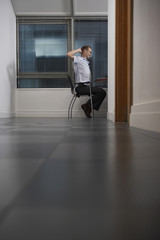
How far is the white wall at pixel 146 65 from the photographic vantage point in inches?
57.4

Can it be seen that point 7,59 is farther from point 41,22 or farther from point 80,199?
point 80,199

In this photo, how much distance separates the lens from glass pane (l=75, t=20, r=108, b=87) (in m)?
5.18

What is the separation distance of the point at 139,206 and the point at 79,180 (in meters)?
0.14

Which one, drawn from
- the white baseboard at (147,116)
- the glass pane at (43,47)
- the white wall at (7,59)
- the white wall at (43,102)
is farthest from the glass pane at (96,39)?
the white baseboard at (147,116)

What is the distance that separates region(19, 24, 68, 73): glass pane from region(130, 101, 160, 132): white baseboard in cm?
356

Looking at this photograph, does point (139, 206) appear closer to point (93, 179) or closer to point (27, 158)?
point (93, 179)

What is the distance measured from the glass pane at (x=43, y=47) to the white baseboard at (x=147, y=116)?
3.56 metres

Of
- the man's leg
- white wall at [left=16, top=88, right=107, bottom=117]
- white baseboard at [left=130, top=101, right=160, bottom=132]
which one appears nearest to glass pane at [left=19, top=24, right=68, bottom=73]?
white wall at [left=16, top=88, right=107, bottom=117]

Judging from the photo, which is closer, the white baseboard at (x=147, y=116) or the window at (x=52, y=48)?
the white baseboard at (x=147, y=116)

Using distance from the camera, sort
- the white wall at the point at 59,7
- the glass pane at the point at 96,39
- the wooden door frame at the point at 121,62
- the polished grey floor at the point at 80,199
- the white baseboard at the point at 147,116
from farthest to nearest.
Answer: the glass pane at the point at 96,39
the white wall at the point at 59,7
the wooden door frame at the point at 121,62
the white baseboard at the point at 147,116
the polished grey floor at the point at 80,199

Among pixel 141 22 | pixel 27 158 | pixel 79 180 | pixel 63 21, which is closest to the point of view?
pixel 79 180

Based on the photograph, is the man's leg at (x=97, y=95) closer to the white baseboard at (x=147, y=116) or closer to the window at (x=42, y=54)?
the window at (x=42, y=54)

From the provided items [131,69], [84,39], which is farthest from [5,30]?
[131,69]

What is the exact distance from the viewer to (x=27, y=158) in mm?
639
